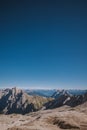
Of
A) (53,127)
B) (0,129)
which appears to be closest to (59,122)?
(53,127)

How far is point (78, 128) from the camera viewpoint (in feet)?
282

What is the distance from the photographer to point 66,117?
10075cm

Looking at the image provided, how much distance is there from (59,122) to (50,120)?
7378 mm

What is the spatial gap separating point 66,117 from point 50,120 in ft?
25.2

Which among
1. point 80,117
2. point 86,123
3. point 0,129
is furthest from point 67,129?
point 0,129

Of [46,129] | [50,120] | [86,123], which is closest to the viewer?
[46,129]

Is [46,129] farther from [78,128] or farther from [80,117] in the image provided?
[80,117]

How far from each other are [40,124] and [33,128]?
7.91 meters

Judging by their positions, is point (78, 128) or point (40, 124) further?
point (40, 124)

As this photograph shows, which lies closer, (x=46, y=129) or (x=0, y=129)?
(x=46, y=129)

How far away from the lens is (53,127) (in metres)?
89.2

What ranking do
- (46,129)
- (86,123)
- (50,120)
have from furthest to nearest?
(50,120) → (86,123) → (46,129)

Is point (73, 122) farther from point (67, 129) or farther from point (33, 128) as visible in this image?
point (33, 128)

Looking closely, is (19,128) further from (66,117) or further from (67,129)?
(66,117)
